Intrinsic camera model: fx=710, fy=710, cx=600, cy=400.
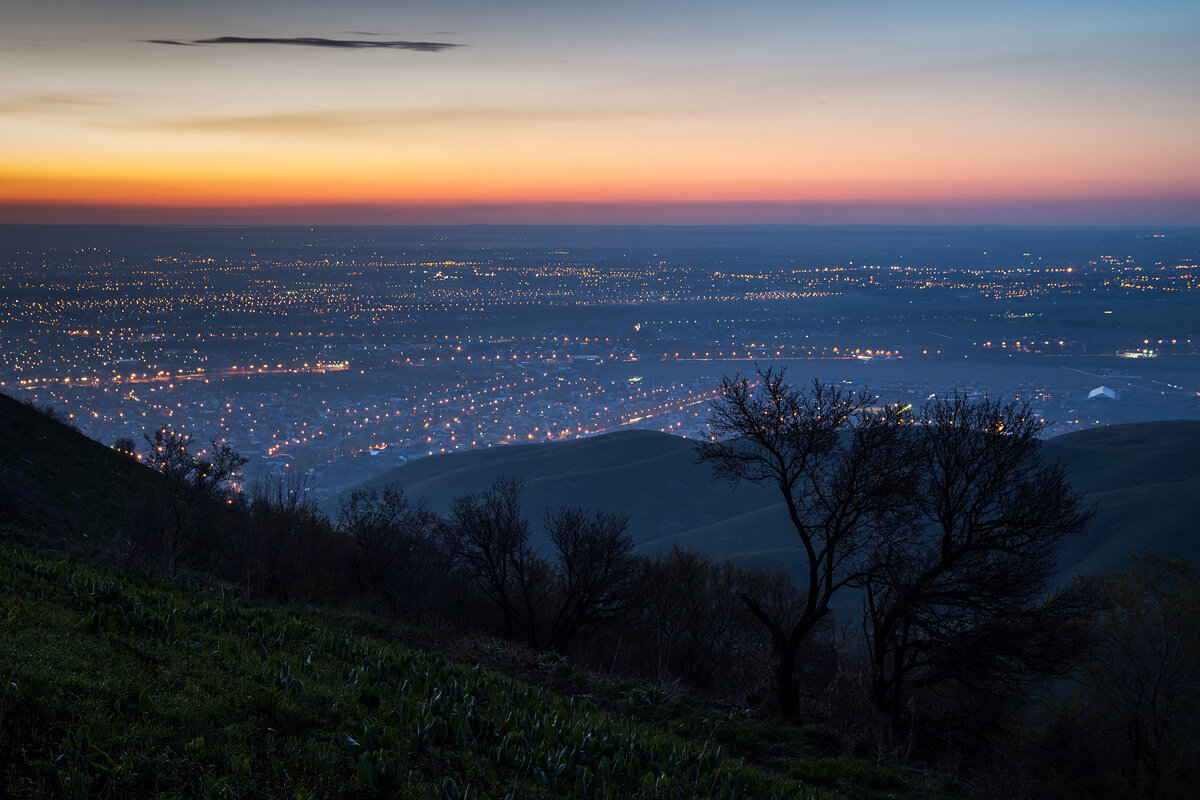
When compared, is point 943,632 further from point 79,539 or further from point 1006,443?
point 79,539

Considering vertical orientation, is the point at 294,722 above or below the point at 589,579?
above

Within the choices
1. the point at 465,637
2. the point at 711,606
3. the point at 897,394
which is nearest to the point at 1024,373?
the point at 897,394

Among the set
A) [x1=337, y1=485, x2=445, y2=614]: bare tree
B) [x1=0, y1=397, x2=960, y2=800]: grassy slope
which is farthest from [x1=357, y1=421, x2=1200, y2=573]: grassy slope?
[x1=0, y1=397, x2=960, y2=800]: grassy slope

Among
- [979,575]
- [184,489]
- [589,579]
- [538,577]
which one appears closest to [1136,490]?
[979,575]

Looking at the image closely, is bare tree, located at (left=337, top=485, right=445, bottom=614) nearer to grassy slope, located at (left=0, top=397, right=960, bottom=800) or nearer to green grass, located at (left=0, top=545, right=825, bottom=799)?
grassy slope, located at (left=0, top=397, right=960, bottom=800)

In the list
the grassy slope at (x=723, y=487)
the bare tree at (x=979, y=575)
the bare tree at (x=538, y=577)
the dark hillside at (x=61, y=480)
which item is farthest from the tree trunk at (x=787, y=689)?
the grassy slope at (x=723, y=487)

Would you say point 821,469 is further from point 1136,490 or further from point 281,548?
point 1136,490

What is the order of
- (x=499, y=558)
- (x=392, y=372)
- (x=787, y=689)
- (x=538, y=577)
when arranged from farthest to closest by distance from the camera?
(x=392, y=372) → (x=538, y=577) → (x=499, y=558) → (x=787, y=689)
